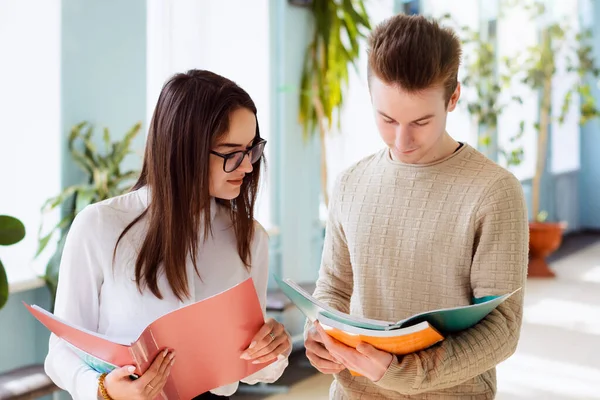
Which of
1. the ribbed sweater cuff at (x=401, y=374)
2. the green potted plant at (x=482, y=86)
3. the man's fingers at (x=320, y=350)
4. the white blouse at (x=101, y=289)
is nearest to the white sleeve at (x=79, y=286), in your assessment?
the white blouse at (x=101, y=289)

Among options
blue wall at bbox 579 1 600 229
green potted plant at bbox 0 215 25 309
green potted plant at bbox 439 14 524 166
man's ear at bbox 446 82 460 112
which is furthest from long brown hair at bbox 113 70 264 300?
blue wall at bbox 579 1 600 229

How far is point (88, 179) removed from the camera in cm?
364

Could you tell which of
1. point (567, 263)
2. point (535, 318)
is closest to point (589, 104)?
point (567, 263)

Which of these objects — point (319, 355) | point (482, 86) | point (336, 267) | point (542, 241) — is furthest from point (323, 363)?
point (482, 86)

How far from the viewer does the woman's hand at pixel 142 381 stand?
1456 mm

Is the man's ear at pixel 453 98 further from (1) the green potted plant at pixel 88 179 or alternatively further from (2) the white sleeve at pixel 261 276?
(1) the green potted plant at pixel 88 179

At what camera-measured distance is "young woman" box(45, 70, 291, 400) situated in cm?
161

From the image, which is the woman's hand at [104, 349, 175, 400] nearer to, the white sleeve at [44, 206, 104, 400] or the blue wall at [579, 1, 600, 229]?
the white sleeve at [44, 206, 104, 400]

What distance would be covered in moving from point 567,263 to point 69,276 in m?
7.86

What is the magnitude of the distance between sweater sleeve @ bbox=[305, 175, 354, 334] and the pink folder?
0.19m

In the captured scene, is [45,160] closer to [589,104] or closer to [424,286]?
[424,286]

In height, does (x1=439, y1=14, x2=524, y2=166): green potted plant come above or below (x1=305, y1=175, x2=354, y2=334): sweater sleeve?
above

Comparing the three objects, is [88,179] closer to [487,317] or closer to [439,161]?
[439,161]

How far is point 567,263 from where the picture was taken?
862cm
